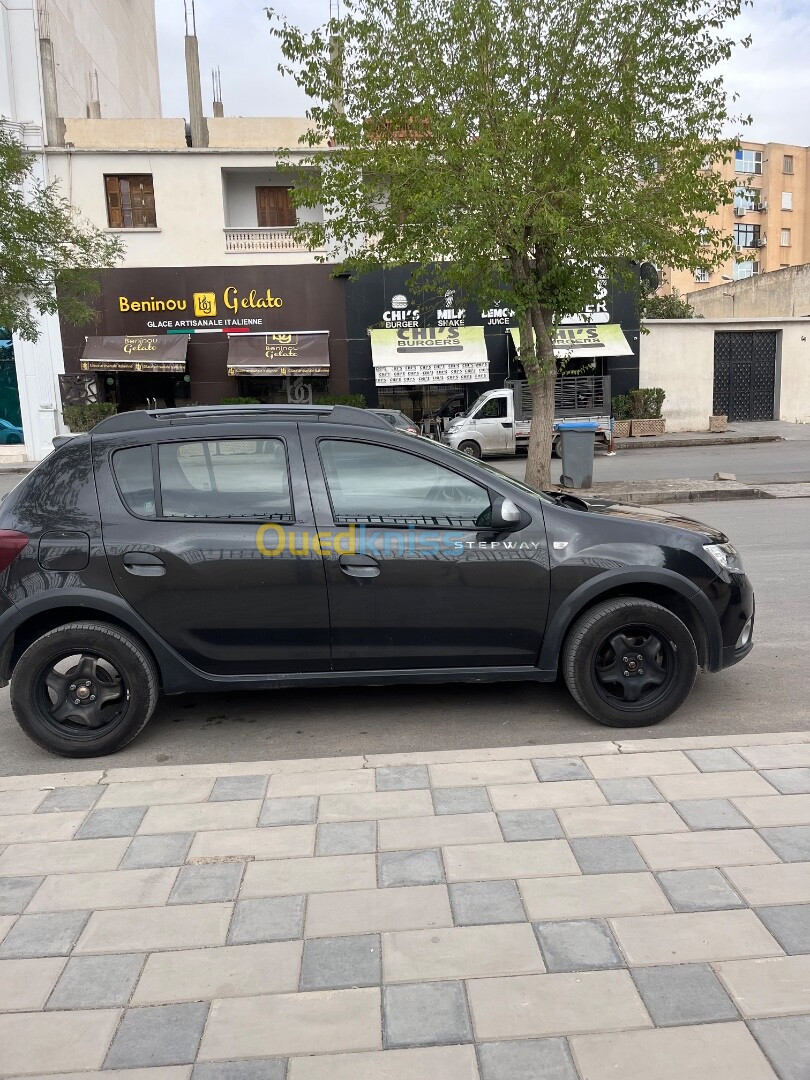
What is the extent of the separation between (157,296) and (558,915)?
23.5m

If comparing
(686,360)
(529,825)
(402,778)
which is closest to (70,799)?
(402,778)

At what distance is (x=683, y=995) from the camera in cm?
233

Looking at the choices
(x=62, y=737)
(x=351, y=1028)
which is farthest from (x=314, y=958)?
(x=62, y=737)

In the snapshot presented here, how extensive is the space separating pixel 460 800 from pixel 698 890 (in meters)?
1.00

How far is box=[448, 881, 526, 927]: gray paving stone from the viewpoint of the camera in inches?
106

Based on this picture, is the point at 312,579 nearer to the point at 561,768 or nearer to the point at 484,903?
the point at 561,768

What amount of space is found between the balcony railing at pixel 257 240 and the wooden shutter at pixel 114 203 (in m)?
3.00

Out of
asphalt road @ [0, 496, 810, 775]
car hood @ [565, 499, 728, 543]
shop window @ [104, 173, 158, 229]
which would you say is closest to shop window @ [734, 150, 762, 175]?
shop window @ [104, 173, 158, 229]

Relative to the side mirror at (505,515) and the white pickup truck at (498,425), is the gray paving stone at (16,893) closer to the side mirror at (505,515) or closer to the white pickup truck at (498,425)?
the side mirror at (505,515)

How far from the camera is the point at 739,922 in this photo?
103 inches

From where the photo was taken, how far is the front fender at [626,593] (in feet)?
13.7

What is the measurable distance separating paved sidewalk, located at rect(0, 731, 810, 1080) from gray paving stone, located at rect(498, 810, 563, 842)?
1 cm

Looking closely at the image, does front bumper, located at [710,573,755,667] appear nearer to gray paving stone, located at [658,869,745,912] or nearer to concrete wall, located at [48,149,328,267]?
gray paving stone, located at [658,869,745,912]

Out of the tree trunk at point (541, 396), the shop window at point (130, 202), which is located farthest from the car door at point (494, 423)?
the shop window at point (130, 202)
